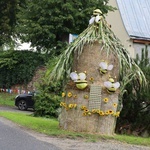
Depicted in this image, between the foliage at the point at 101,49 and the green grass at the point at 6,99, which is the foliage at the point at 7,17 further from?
the foliage at the point at 101,49

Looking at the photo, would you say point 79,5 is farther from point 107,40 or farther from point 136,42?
point 107,40

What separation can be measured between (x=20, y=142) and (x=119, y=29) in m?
26.6

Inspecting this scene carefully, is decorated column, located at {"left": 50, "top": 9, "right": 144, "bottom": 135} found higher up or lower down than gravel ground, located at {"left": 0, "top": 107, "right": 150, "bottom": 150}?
higher up

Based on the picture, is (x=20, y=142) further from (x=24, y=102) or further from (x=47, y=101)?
(x=24, y=102)

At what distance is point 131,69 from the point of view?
13938 millimetres

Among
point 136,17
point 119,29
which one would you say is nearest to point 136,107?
point 119,29

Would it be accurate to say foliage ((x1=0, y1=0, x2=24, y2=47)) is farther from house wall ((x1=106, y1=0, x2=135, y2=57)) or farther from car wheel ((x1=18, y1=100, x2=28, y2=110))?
car wheel ((x1=18, y1=100, x2=28, y2=110))

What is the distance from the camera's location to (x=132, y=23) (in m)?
36.8

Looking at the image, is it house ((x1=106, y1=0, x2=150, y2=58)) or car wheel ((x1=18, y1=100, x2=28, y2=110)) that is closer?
car wheel ((x1=18, y1=100, x2=28, y2=110))

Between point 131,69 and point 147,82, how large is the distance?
181cm

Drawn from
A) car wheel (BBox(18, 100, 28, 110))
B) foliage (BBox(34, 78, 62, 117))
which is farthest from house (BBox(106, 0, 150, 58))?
foliage (BBox(34, 78, 62, 117))

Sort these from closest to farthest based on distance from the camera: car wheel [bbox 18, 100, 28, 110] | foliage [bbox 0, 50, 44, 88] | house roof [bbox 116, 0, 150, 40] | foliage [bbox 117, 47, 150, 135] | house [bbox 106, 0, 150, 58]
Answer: foliage [bbox 117, 47, 150, 135]
car wheel [bbox 18, 100, 28, 110]
house [bbox 106, 0, 150, 58]
house roof [bbox 116, 0, 150, 40]
foliage [bbox 0, 50, 44, 88]

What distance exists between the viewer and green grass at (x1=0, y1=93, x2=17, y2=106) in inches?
1332

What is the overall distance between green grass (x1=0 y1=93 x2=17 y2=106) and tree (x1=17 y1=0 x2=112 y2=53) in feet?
16.1
